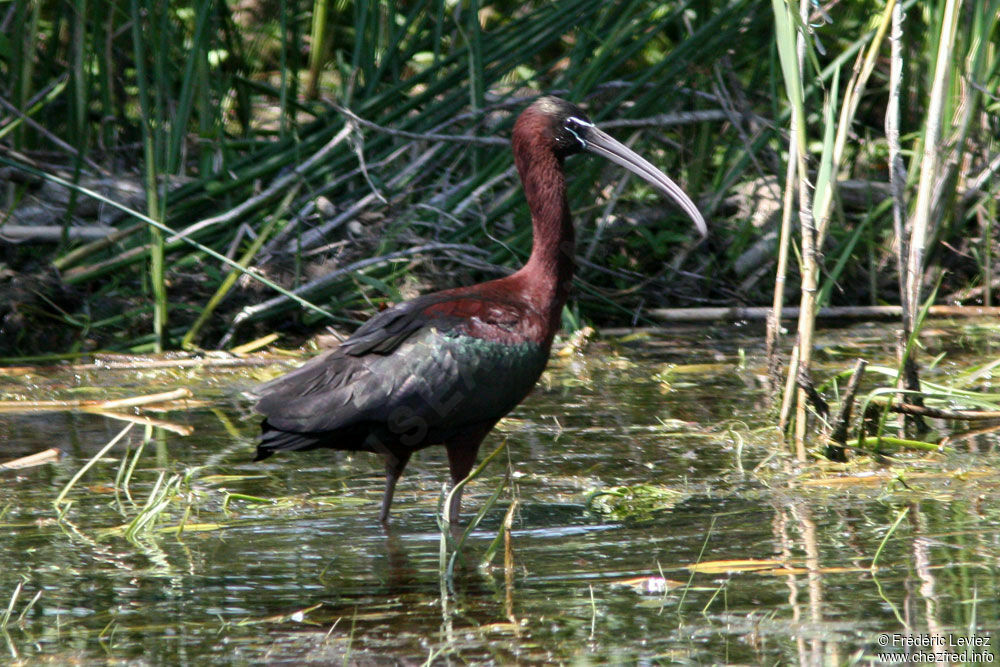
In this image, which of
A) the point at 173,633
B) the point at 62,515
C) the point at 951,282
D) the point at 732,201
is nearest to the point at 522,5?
→ the point at 732,201

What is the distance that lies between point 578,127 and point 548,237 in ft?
1.63

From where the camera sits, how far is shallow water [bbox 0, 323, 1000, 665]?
298 cm

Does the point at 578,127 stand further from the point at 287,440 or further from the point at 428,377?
the point at 287,440

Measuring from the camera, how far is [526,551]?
3.75m

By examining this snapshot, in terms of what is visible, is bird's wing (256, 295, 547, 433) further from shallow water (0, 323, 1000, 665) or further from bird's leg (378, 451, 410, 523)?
shallow water (0, 323, 1000, 665)

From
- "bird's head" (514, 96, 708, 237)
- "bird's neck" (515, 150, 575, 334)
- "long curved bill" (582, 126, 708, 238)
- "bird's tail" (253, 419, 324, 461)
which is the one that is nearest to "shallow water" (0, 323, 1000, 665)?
"bird's tail" (253, 419, 324, 461)

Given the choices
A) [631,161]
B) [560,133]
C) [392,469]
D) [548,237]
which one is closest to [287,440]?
[392,469]

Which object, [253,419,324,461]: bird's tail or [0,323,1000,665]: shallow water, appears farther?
[253,419,324,461]: bird's tail

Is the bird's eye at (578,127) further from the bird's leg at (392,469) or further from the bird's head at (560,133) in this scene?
the bird's leg at (392,469)

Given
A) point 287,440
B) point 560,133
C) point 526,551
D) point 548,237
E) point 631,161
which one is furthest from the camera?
point 631,161

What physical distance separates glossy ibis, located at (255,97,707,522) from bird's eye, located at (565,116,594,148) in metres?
0.49

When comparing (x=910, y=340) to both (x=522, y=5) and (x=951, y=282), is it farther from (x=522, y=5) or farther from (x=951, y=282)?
(x=522, y=5)

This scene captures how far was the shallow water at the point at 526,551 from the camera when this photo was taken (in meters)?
2.98

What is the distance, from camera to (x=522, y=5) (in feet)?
26.8
